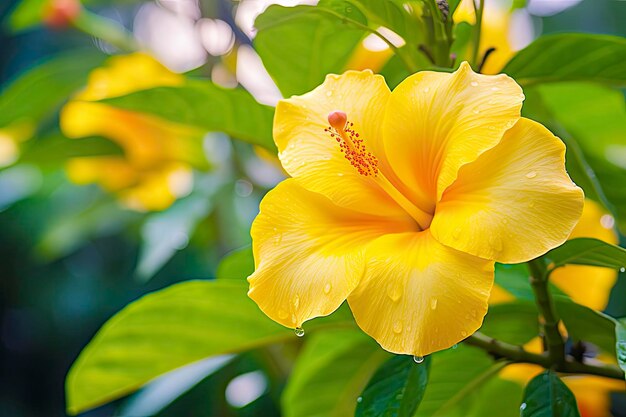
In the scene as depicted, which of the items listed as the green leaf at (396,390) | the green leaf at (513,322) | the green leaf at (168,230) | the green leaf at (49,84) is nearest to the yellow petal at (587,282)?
the green leaf at (513,322)

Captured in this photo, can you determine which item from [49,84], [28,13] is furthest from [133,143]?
[28,13]

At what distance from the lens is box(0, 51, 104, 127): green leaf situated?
95 cm

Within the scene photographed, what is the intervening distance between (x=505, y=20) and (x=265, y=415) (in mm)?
659

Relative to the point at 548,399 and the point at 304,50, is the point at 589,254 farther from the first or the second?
the point at 304,50

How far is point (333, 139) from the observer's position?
0.43 meters

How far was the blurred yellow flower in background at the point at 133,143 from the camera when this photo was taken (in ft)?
3.14

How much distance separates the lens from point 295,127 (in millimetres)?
433

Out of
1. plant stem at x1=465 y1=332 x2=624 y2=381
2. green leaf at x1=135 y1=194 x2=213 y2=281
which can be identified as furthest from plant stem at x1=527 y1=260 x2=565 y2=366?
green leaf at x1=135 y1=194 x2=213 y2=281

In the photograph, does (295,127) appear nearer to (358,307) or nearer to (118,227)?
(358,307)

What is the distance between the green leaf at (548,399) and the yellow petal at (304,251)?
133 mm

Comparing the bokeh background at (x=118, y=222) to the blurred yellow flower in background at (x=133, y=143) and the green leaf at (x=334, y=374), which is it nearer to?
the blurred yellow flower in background at (x=133, y=143)

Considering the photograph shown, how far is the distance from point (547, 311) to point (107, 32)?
2.81ft

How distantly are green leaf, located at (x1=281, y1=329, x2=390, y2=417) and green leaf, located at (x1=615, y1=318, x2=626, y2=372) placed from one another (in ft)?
0.69

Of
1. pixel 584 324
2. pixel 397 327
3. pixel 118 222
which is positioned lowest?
pixel 118 222
